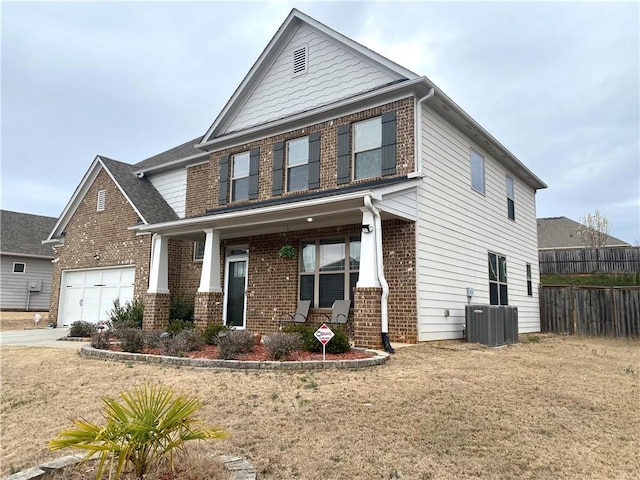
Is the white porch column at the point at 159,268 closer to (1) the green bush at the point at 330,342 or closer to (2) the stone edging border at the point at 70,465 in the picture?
(1) the green bush at the point at 330,342

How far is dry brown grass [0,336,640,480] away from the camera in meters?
3.62

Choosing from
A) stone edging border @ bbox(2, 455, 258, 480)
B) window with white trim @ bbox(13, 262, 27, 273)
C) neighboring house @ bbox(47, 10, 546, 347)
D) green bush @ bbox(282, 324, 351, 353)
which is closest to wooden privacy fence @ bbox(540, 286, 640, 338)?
neighboring house @ bbox(47, 10, 546, 347)

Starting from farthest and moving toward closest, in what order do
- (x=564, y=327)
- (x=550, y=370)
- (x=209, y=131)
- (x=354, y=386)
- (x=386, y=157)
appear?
(x=564, y=327), (x=209, y=131), (x=386, y=157), (x=550, y=370), (x=354, y=386)

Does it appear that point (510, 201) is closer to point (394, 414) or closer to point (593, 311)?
point (593, 311)

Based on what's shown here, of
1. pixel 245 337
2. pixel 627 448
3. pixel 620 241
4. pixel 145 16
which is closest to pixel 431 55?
pixel 145 16

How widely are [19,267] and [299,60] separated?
2137cm

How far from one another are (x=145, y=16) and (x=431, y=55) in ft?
28.0

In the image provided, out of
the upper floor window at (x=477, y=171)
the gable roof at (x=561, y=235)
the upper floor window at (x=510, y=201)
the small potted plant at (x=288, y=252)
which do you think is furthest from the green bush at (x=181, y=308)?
the gable roof at (x=561, y=235)

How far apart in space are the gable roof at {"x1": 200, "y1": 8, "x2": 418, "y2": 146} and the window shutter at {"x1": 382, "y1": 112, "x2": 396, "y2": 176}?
3.15ft

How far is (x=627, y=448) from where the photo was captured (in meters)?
4.04

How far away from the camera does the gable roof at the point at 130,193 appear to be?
49.9 ft

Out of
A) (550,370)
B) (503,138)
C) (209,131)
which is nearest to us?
(550,370)

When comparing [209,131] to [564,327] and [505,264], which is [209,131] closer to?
[505,264]

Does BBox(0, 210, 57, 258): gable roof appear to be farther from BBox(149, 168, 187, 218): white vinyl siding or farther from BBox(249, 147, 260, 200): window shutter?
BBox(249, 147, 260, 200): window shutter
